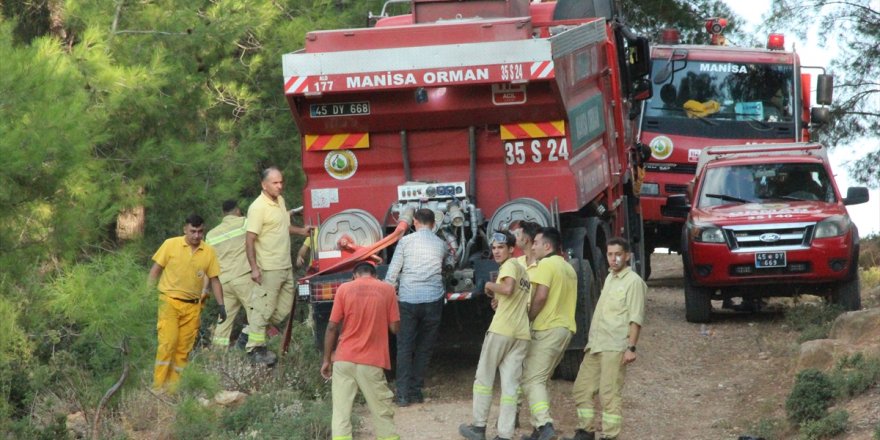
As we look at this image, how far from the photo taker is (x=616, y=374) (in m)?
9.55

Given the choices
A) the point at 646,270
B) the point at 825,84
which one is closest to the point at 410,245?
the point at 646,270

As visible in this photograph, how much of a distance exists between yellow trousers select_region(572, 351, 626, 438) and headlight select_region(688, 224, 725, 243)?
16.9 ft

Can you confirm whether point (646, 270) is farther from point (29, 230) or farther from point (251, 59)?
point (29, 230)

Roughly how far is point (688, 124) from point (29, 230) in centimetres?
1177

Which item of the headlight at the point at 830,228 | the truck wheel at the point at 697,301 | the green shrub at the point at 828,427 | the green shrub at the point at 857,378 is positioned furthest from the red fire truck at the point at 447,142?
the headlight at the point at 830,228

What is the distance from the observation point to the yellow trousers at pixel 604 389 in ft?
31.3

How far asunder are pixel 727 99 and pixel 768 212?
4289 millimetres

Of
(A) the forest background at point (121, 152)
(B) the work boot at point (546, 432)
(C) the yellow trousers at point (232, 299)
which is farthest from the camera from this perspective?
(C) the yellow trousers at point (232, 299)

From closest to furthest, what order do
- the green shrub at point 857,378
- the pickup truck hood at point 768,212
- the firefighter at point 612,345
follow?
the firefighter at point 612,345, the green shrub at point 857,378, the pickup truck hood at point 768,212

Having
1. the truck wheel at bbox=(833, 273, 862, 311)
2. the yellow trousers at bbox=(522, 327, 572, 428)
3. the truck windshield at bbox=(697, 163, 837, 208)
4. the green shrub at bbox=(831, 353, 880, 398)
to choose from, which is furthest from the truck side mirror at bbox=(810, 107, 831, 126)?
the yellow trousers at bbox=(522, 327, 572, 428)

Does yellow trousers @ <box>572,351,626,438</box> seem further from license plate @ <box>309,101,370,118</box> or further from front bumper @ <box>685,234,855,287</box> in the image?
front bumper @ <box>685,234,855,287</box>

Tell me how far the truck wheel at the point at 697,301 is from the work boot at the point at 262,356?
4.92m

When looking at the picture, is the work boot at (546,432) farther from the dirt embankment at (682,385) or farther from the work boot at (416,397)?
the work boot at (416,397)

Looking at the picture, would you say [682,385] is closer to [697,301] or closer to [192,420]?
[697,301]
